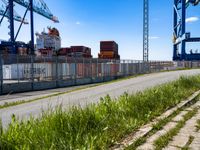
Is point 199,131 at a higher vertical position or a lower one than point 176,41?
lower

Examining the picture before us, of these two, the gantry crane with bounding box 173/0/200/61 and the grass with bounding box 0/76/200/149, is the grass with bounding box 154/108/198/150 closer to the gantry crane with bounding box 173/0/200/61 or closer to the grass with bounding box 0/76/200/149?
the grass with bounding box 0/76/200/149

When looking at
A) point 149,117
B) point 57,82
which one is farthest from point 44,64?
point 149,117

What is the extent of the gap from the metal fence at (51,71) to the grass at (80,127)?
40.1 feet

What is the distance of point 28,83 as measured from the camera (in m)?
18.8

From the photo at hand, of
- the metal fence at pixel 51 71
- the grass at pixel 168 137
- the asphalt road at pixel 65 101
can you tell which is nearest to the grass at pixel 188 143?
the grass at pixel 168 137

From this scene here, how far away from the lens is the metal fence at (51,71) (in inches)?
693

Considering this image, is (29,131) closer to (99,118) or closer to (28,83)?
(99,118)

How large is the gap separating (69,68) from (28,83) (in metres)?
5.18

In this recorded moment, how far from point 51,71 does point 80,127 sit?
1682 cm

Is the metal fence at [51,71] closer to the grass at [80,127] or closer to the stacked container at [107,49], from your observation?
the grass at [80,127]

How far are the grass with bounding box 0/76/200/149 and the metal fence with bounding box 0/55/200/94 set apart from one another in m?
12.2

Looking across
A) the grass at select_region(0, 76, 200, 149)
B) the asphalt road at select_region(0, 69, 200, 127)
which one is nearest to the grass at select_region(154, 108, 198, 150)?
the grass at select_region(0, 76, 200, 149)

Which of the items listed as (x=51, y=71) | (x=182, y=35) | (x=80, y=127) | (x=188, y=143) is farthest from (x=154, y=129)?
(x=182, y=35)

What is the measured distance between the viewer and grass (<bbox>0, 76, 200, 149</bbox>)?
4059 mm
